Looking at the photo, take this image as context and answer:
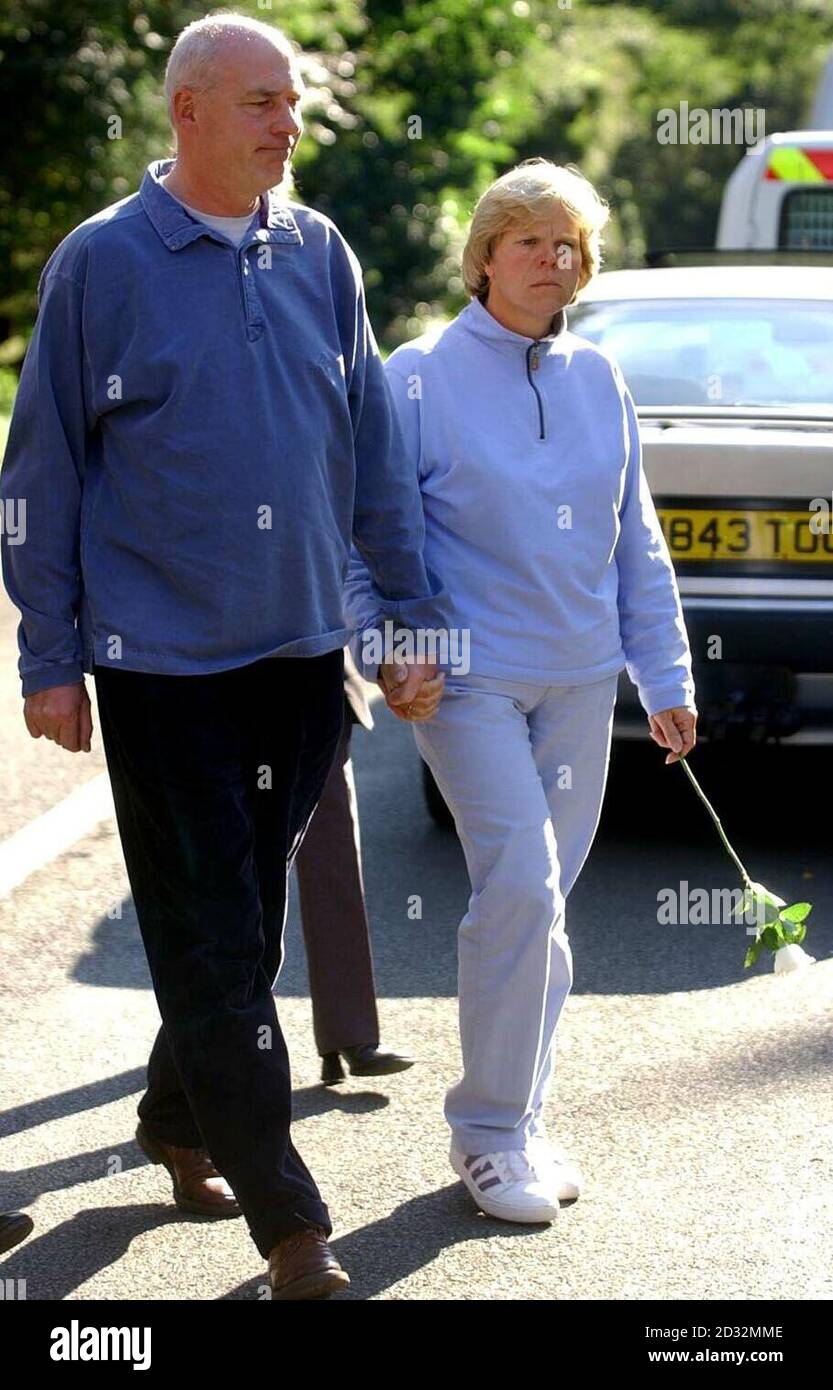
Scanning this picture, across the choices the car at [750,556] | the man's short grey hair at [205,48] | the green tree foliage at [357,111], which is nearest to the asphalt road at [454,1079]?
the car at [750,556]

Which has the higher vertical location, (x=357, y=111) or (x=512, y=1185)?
(x=357, y=111)

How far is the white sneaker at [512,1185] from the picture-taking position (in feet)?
12.1

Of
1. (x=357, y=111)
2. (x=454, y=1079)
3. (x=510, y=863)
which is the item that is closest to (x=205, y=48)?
(x=510, y=863)

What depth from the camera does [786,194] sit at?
37.8 feet

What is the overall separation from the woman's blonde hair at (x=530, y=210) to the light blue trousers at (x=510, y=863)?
2.43 ft

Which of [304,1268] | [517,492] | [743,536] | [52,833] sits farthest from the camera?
[52,833]

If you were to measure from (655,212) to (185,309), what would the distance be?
171 feet

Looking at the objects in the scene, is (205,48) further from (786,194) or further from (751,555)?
(786,194)

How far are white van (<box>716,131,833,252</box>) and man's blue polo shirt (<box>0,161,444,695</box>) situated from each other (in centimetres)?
851

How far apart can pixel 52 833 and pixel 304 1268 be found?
3.38 metres

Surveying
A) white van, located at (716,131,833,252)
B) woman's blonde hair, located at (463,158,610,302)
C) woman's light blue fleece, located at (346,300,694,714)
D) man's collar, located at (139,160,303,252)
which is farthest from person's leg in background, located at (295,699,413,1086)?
white van, located at (716,131,833,252)

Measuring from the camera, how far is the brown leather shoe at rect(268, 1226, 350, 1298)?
3303mm

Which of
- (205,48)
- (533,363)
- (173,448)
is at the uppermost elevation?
(205,48)

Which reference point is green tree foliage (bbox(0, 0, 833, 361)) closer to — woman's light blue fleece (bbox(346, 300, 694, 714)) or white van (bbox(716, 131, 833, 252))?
white van (bbox(716, 131, 833, 252))
